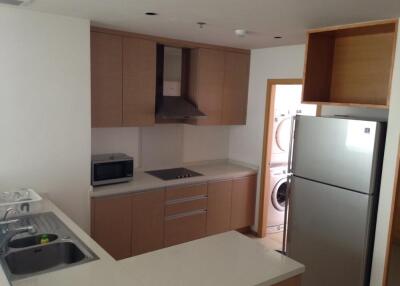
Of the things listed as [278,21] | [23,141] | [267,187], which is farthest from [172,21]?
[267,187]

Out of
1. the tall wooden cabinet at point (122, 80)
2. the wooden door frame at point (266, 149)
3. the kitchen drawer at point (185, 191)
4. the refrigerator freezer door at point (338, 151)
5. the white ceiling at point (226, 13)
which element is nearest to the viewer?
the white ceiling at point (226, 13)

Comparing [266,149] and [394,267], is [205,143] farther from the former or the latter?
[394,267]

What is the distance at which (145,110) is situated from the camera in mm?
3775

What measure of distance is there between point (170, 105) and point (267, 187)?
163cm

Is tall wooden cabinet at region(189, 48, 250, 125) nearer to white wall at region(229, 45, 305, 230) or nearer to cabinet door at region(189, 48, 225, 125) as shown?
cabinet door at region(189, 48, 225, 125)

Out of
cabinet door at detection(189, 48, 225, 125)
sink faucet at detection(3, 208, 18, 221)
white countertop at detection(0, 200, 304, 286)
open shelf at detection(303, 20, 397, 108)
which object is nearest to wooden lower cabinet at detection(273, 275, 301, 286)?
white countertop at detection(0, 200, 304, 286)

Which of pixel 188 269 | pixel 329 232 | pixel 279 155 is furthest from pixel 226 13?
pixel 279 155

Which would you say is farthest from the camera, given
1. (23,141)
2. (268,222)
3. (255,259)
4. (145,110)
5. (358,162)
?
(268,222)

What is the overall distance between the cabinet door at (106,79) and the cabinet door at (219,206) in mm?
1363

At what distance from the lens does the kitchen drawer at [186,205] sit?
12.4 ft

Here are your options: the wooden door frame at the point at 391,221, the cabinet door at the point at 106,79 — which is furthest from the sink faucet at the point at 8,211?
the wooden door frame at the point at 391,221

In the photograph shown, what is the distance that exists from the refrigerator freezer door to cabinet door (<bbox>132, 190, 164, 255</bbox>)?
143 centimetres

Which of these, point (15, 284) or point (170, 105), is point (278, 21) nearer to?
point (170, 105)

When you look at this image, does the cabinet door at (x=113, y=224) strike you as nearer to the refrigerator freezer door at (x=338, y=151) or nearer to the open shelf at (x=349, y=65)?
the refrigerator freezer door at (x=338, y=151)
